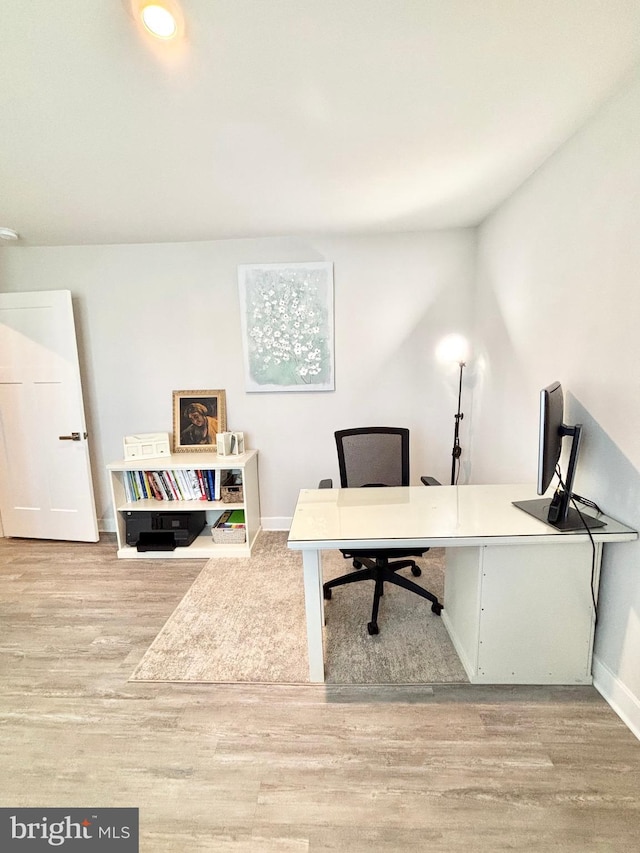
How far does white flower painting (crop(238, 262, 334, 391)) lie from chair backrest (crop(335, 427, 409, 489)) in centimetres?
86

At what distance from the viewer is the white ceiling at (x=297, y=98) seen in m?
1.06

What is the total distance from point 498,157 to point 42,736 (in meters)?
3.27

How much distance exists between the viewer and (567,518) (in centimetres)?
152

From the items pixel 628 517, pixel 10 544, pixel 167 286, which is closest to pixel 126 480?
pixel 10 544

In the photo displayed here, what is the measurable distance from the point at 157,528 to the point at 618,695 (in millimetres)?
2888

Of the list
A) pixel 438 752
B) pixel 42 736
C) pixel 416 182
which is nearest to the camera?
pixel 438 752

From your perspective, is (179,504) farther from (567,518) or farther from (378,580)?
(567,518)

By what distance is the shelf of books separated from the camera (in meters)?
2.84

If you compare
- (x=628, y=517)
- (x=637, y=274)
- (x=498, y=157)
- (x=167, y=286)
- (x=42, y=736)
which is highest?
(x=498, y=157)

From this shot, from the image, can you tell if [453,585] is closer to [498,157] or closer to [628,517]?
[628,517]

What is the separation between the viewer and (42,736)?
1.43 meters

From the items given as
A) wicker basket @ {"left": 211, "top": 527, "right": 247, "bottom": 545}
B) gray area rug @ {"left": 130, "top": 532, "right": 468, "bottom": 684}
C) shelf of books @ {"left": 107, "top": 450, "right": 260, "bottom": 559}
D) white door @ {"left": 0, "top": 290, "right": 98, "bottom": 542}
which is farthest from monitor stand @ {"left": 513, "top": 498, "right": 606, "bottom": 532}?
white door @ {"left": 0, "top": 290, "right": 98, "bottom": 542}

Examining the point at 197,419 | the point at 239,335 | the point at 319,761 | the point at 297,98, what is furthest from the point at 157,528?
the point at 297,98

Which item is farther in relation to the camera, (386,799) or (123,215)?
(123,215)
